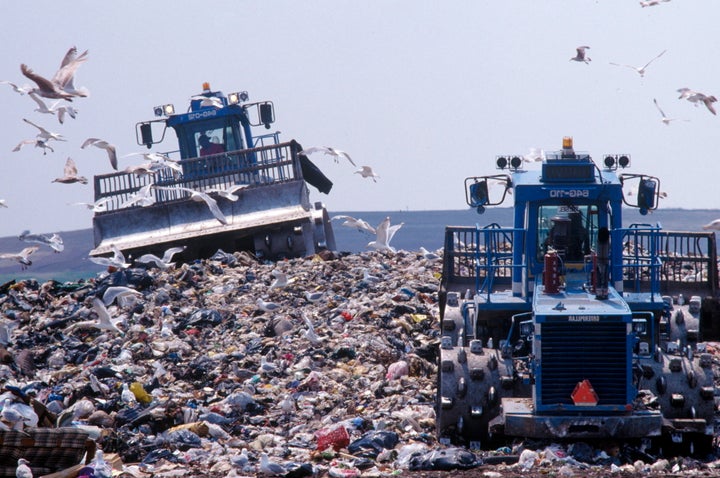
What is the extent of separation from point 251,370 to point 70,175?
4854 millimetres

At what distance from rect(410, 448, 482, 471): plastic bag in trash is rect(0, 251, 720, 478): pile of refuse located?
0.03ft

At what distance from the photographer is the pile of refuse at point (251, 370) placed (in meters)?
7.45

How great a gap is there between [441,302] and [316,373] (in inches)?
51.1

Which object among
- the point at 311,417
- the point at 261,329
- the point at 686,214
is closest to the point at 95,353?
the point at 261,329

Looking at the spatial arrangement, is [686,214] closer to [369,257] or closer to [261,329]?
[369,257]

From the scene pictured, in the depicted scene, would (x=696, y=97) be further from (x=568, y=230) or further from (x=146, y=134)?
(x=146, y=134)

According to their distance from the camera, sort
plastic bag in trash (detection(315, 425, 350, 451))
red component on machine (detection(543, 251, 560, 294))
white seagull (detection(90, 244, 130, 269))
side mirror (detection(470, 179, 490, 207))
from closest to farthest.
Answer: plastic bag in trash (detection(315, 425, 350, 451)), red component on machine (detection(543, 251, 560, 294)), side mirror (detection(470, 179, 490, 207)), white seagull (detection(90, 244, 130, 269))

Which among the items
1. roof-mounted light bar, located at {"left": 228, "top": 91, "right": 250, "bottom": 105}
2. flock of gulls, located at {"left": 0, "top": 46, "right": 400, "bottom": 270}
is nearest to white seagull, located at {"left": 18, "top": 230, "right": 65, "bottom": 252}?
flock of gulls, located at {"left": 0, "top": 46, "right": 400, "bottom": 270}

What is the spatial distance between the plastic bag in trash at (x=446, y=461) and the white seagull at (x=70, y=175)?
8118 mm

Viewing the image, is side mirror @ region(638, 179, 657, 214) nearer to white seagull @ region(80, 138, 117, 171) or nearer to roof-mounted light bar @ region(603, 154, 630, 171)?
roof-mounted light bar @ region(603, 154, 630, 171)

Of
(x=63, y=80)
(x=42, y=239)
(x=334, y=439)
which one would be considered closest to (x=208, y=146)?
(x=42, y=239)

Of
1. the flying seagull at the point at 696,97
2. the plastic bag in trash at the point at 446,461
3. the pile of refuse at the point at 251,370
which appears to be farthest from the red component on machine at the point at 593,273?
the flying seagull at the point at 696,97

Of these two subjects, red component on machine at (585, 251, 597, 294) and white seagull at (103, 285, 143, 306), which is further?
white seagull at (103, 285, 143, 306)

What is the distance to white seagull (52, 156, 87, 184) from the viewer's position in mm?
13984
